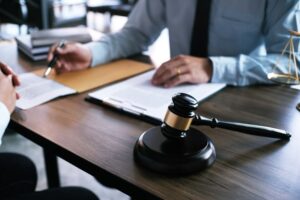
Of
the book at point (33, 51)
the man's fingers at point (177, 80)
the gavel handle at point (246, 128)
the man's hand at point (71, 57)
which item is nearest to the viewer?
the gavel handle at point (246, 128)

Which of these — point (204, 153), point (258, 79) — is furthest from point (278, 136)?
point (258, 79)

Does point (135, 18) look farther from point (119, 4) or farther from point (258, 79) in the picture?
point (119, 4)

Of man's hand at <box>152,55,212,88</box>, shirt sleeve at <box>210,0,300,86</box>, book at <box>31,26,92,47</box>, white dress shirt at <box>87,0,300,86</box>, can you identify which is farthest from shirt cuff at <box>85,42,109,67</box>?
shirt sleeve at <box>210,0,300,86</box>

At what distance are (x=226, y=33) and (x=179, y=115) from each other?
705 mm

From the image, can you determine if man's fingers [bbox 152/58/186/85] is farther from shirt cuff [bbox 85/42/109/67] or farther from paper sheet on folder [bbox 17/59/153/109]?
shirt cuff [bbox 85/42/109/67]

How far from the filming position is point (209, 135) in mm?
675

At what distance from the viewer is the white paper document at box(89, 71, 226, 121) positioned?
76 cm

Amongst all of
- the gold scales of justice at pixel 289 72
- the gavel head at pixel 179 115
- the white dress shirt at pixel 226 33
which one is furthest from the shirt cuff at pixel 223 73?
the gavel head at pixel 179 115

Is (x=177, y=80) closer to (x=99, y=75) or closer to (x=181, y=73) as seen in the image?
(x=181, y=73)

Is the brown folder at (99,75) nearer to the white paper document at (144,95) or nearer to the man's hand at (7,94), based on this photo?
the white paper document at (144,95)

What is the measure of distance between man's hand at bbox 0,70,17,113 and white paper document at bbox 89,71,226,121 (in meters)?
0.19

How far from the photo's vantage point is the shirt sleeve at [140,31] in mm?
1224

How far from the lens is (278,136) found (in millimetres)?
664

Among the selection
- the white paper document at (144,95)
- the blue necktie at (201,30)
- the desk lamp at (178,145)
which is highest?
the blue necktie at (201,30)
